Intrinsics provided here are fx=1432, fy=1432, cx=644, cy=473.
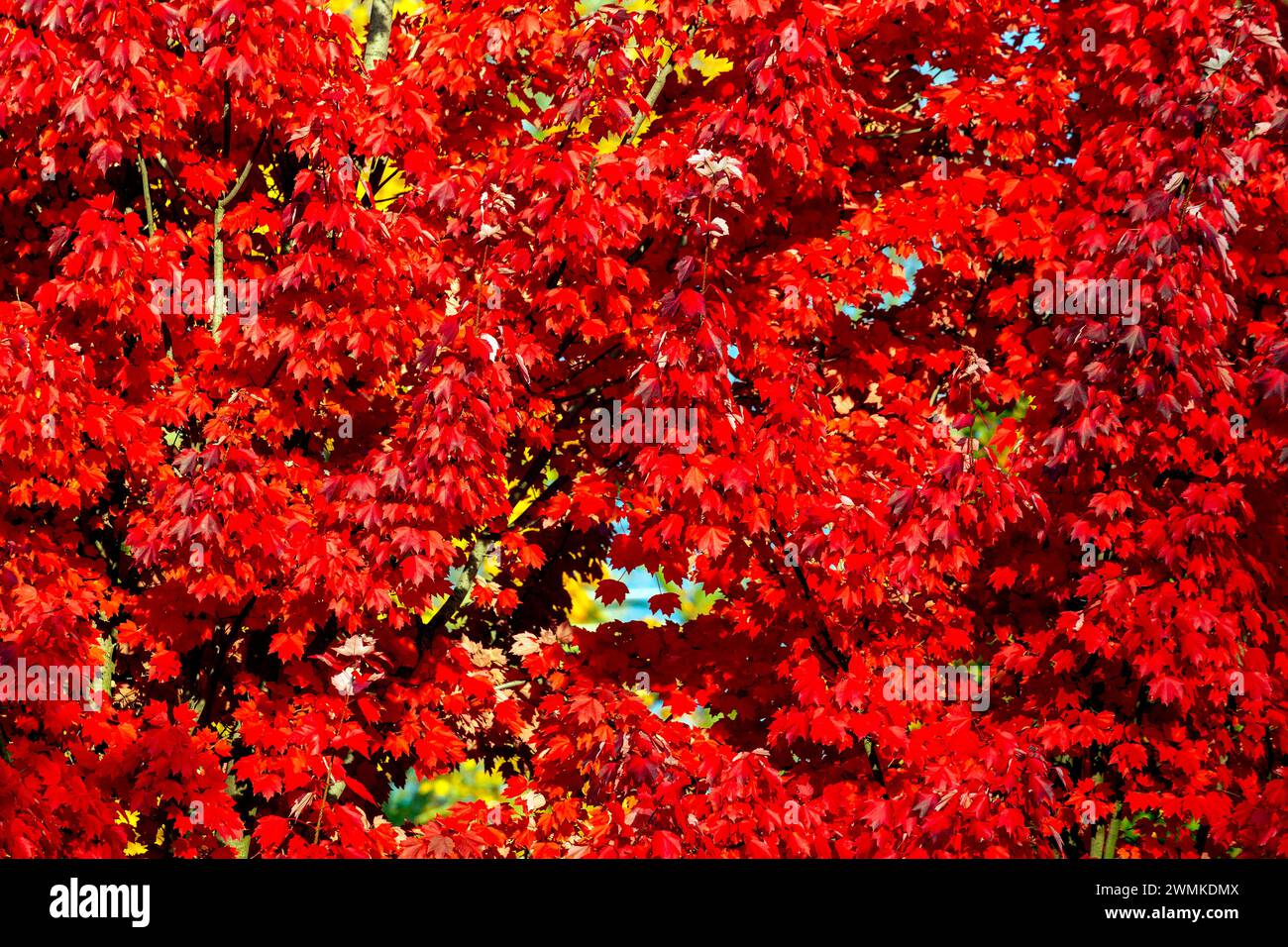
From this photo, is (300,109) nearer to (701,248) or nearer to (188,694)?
(701,248)

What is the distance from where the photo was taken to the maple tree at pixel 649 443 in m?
7.64

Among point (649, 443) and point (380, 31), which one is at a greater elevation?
point (380, 31)

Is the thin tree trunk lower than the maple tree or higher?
higher

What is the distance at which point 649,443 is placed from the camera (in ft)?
25.7

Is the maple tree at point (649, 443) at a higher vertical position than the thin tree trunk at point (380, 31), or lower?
lower

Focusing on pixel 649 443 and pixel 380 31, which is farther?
pixel 380 31

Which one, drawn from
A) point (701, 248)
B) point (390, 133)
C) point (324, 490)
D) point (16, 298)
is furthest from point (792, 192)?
point (16, 298)

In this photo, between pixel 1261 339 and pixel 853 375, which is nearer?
pixel 1261 339

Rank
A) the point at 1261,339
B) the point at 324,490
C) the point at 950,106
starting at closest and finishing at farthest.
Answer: the point at 324,490 < the point at 1261,339 < the point at 950,106

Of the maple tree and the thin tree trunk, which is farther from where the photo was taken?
the thin tree trunk

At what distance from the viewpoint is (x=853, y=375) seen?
9.25m

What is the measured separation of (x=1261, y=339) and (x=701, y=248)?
335 cm

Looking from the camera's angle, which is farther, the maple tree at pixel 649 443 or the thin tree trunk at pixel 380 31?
the thin tree trunk at pixel 380 31

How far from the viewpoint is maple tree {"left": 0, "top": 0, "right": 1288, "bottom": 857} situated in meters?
7.64
